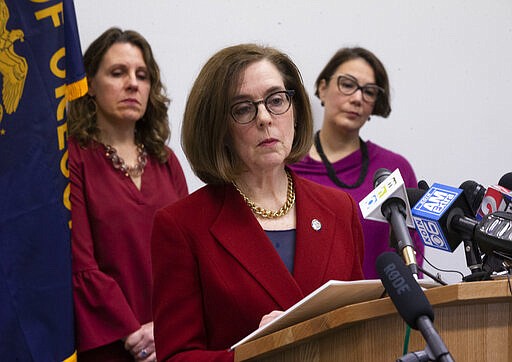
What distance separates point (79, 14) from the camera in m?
3.33

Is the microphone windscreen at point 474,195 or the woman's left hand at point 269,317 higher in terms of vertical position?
the microphone windscreen at point 474,195

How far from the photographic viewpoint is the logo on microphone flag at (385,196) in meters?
1.68

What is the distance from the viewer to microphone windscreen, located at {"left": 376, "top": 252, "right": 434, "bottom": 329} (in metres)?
1.27

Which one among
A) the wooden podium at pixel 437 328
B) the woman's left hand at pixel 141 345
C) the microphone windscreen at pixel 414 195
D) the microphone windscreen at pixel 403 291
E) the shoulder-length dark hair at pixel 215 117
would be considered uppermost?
the shoulder-length dark hair at pixel 215 117

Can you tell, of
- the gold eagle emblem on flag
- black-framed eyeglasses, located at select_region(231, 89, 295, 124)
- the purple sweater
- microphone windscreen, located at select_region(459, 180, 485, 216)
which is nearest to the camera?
microphone windscreen, located at select_region(459, 180, 485, 216)

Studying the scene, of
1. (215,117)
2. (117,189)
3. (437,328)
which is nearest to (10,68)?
(117,189)

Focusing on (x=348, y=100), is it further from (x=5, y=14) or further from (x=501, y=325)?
(x=501, y=325)

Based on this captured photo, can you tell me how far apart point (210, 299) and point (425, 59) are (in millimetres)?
2628

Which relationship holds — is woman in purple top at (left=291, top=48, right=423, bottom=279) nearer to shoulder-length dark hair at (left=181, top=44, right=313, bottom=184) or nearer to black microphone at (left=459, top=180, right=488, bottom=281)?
shoulder-length dark hair at (left=181, top=44, right=313, bottom=184)

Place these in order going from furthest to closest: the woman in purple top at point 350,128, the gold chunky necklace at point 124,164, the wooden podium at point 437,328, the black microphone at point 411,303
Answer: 1. the woman in purple top at point 350,128
2. the gold chunky necklace at point 124,164
3. the wooden podium at point 437,328
4. the black microphone at point 411,303

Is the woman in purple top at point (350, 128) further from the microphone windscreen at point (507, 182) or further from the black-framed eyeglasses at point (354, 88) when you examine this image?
the microphone windscreen at point (507, 182)

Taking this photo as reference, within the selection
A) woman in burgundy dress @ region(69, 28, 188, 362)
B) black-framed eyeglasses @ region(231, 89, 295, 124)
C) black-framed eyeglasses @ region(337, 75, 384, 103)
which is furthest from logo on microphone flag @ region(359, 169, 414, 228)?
black-framed eyeglasses @ region(337, 75, 384, 103)

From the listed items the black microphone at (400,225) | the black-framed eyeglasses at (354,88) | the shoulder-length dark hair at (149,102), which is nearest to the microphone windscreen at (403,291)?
the black microphone at (400,225)

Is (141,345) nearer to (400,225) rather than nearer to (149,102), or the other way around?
(149,102)
